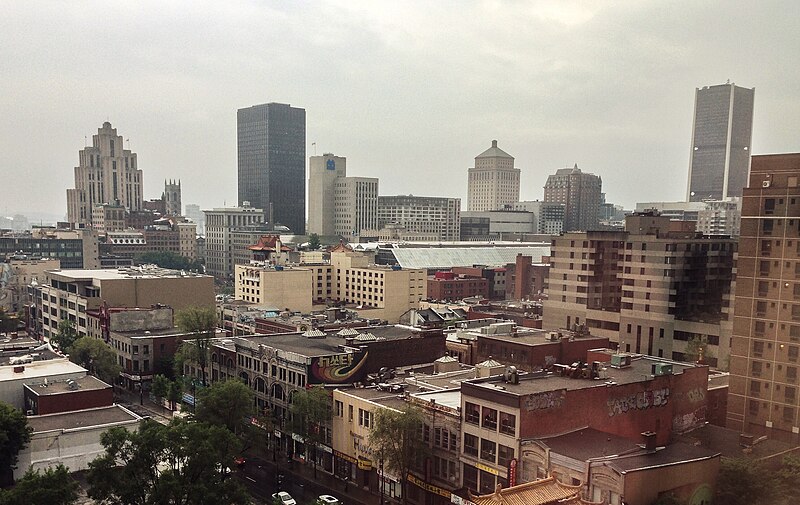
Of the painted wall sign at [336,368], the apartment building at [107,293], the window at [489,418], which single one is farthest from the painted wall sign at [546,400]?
the apartment building at [107,293]

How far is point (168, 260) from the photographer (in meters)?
85.0

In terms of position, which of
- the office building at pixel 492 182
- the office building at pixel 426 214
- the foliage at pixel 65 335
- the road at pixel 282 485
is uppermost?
the office building at pixel 492 182

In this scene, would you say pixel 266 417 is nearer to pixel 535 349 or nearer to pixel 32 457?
pixel 32 457

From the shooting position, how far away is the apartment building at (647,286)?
95.1 ft

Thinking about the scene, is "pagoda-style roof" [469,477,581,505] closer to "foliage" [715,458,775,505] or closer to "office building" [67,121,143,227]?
"foliage" [715,458,775,505]

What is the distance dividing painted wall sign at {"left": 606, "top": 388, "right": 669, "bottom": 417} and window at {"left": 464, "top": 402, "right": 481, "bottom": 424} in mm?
3768

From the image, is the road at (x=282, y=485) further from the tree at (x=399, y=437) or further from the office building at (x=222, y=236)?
the office building at (x=222, y=236)

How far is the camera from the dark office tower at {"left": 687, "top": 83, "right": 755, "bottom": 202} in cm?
1739

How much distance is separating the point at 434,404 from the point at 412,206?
90317 mm

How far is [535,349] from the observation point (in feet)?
79.4

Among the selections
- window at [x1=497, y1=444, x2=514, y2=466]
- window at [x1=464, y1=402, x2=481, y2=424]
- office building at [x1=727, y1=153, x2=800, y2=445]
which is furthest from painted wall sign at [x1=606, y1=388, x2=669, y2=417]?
window at [x1=464, y1=402, x2=481, y2=424]

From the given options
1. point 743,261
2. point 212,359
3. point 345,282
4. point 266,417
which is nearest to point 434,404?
point 266,417

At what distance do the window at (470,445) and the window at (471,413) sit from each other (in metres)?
0.41

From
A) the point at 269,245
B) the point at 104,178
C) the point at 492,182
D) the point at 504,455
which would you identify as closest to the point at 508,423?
the point at 504,455
